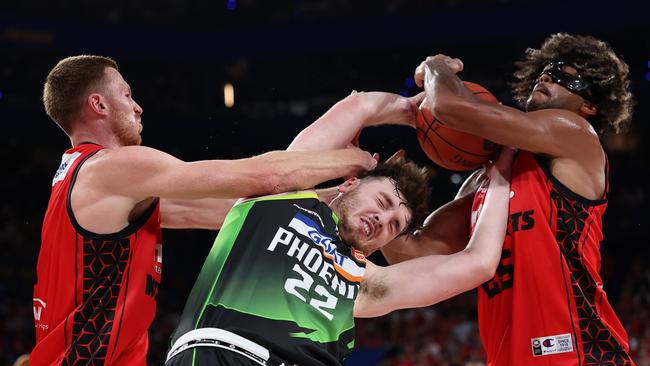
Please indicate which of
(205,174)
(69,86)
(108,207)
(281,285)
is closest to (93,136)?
(69,86)

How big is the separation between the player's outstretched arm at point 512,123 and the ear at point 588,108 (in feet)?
0.59

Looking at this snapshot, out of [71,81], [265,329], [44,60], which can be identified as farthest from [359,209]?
[44,60]

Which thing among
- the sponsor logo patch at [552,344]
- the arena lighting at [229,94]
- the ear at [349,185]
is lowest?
the arena lighting at [229,94]

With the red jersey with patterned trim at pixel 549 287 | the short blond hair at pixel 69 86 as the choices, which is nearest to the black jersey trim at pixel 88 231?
the short blond hair at pixel 69 86

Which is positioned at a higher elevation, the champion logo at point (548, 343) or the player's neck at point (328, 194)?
the player's neck at point (328, 194)

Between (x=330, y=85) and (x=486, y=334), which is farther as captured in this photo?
(x=330, y=85)

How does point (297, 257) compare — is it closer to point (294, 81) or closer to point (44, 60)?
point (294, 81)

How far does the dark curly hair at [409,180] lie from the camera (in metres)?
3.49

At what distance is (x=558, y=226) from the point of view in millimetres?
3752

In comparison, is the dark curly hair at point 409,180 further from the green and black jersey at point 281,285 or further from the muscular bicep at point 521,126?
the green and black jersey at point 281,285

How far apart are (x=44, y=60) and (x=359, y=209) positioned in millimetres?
17035

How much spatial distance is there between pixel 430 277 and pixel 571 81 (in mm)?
1275

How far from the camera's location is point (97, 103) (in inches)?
149

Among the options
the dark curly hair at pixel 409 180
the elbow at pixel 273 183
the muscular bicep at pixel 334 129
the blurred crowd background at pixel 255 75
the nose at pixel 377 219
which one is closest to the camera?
the elbow at pixel 273 183
